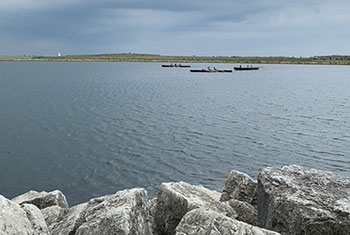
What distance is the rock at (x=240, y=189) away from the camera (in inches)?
458

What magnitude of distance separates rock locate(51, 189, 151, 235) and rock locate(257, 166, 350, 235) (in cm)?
300

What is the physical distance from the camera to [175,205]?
31.6ft

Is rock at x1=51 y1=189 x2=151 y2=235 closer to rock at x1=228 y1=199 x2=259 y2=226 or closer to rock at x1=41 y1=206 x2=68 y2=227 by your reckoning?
rock at x1=41 y1=206 x2=68 y2=227

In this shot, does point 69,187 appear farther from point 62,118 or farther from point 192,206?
point 62,118

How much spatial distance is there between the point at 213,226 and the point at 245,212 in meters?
3.74

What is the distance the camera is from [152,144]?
1166 inches

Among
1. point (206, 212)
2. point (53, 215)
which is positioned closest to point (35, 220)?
point (53, 215)

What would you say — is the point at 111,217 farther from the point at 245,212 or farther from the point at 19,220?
the point at 245,212

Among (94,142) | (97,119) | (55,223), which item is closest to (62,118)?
(97,119)

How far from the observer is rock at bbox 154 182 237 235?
9398 millimetres

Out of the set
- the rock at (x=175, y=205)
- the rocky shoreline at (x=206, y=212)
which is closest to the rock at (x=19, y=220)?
the rocky shoreline at (x=206, y=212)

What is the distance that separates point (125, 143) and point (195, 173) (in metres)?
8.91

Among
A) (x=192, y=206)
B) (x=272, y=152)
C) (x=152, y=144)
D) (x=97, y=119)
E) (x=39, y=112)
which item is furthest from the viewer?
(x=39, y=112)

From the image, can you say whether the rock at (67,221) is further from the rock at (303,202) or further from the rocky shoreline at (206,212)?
the rock at (303,202)
